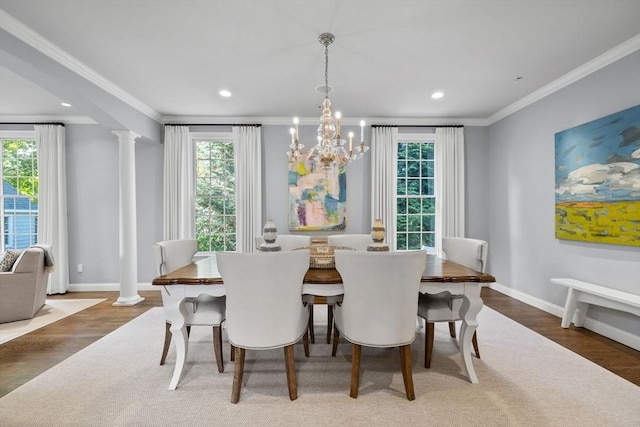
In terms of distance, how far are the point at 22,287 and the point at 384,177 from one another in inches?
191

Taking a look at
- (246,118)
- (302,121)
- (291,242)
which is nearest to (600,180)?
(291,242)

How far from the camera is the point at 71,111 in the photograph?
168 inches

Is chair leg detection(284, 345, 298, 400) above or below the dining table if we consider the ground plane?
below

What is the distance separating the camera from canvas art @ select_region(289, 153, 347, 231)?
456cm

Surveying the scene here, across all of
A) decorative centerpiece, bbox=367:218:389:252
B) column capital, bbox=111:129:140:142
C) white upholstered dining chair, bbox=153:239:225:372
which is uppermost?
column capital, bbox=111:129:140:142

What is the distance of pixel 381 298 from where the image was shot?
176 cm

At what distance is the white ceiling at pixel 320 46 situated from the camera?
2131 millimetres

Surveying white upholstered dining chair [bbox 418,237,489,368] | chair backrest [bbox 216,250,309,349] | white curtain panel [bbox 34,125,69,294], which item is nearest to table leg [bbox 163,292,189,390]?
chair backrest [bbox 216,250,309,349]

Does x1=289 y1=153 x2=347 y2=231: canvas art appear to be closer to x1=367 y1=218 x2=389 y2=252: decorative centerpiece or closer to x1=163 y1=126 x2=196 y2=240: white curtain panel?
x1=163 y1=126 x2=196 y2=240: white curtain panel

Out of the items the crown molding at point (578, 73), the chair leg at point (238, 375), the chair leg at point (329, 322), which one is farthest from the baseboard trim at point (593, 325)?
the chair leg at point (238, 375)

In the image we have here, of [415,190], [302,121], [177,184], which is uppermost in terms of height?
[302,121]

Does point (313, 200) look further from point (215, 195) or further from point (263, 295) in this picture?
point (263, 295)

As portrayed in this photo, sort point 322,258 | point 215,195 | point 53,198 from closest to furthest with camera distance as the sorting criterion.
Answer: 1. point 322,258
2. point 53,198
3. point 215,195

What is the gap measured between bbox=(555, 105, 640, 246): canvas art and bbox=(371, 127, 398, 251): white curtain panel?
6.67 ft
